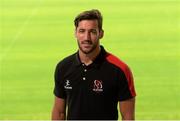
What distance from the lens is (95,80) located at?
10.5ft

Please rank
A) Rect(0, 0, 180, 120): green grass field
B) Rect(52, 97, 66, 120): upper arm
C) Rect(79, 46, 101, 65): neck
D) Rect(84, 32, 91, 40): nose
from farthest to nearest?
Rect(0, 0, 180, 120): green grass field, Rect(52, 97, 66, 120): upper arm, Rect(79, 46, 101, 65): neck, Rect(84, 32, 91, 40): nose

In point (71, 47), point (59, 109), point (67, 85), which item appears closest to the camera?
point (67, 85)

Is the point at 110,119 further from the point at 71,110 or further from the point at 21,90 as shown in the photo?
the point at 21,90

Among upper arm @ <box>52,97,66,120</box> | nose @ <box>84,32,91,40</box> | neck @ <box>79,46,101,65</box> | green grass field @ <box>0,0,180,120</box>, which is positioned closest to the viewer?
nose @ <box>84,32,91,40</box>

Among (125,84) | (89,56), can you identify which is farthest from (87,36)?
(125,84)

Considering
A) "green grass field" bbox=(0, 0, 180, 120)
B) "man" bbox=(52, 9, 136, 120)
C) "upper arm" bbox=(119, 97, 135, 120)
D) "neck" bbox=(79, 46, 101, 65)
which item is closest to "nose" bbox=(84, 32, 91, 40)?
"man" bbox=(52, 9, 136, 120)

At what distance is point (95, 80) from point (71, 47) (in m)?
7.23

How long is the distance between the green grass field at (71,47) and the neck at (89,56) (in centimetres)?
415

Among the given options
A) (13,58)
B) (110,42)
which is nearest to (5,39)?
(13,58)

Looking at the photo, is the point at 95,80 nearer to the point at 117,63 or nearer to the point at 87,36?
the point at 117,63

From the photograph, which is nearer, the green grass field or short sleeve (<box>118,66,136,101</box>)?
short sleeve (<box>118,66,136,101</box>)

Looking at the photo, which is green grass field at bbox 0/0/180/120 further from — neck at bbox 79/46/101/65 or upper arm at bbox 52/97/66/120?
neck at bbox 79/46/101/65

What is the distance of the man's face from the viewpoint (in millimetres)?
3148

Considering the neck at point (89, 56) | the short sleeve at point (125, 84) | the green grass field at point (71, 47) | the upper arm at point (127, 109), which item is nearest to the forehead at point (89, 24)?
the neck at point (89, 56)
